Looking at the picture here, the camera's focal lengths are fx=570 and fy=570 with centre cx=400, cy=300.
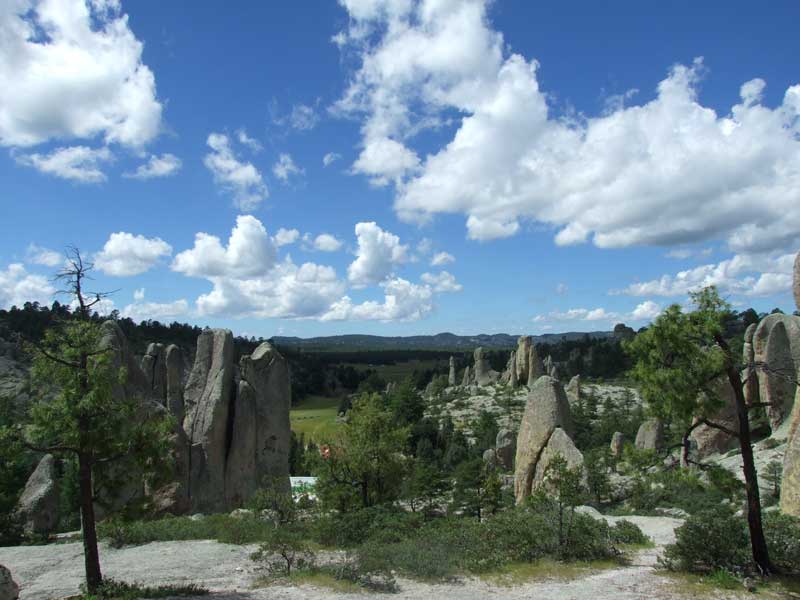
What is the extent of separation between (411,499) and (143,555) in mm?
14600

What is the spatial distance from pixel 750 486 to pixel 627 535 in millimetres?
6883

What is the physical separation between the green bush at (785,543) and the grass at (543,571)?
3627 mm

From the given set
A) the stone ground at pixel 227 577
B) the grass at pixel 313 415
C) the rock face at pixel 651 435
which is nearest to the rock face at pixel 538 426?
the stone ground at pixel 227 577

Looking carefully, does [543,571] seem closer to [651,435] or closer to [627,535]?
[627,535]

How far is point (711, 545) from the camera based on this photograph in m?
12.8

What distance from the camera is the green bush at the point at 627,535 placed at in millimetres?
17375

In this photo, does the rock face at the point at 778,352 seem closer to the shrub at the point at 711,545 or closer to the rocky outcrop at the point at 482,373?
the shrub at the point at 711,545

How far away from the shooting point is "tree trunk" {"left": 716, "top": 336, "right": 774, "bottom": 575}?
462 inches

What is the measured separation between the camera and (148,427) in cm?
1223

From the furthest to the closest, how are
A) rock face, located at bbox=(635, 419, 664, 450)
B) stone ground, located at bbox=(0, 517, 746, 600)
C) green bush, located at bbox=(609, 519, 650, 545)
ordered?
rock face, located at bbox=(635, 419, 664, 450), green bush, located at bbox=(609, 519, 650, 545), stone ground, located at bbox=(0, 517, 746, 600)

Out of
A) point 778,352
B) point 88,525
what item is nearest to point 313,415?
point 778,352

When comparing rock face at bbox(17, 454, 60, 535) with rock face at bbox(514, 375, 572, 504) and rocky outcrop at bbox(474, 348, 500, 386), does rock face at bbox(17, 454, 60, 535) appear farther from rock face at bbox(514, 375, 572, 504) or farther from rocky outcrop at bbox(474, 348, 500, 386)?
rocky outcrop at bbox(474, 348, 500, 386)

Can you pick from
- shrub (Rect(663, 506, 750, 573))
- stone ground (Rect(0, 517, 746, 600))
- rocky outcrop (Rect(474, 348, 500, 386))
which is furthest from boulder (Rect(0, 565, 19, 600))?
rocky outcrop (Rect(474, 348, 500, 386))

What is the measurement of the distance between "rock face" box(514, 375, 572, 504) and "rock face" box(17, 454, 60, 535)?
791 inches
